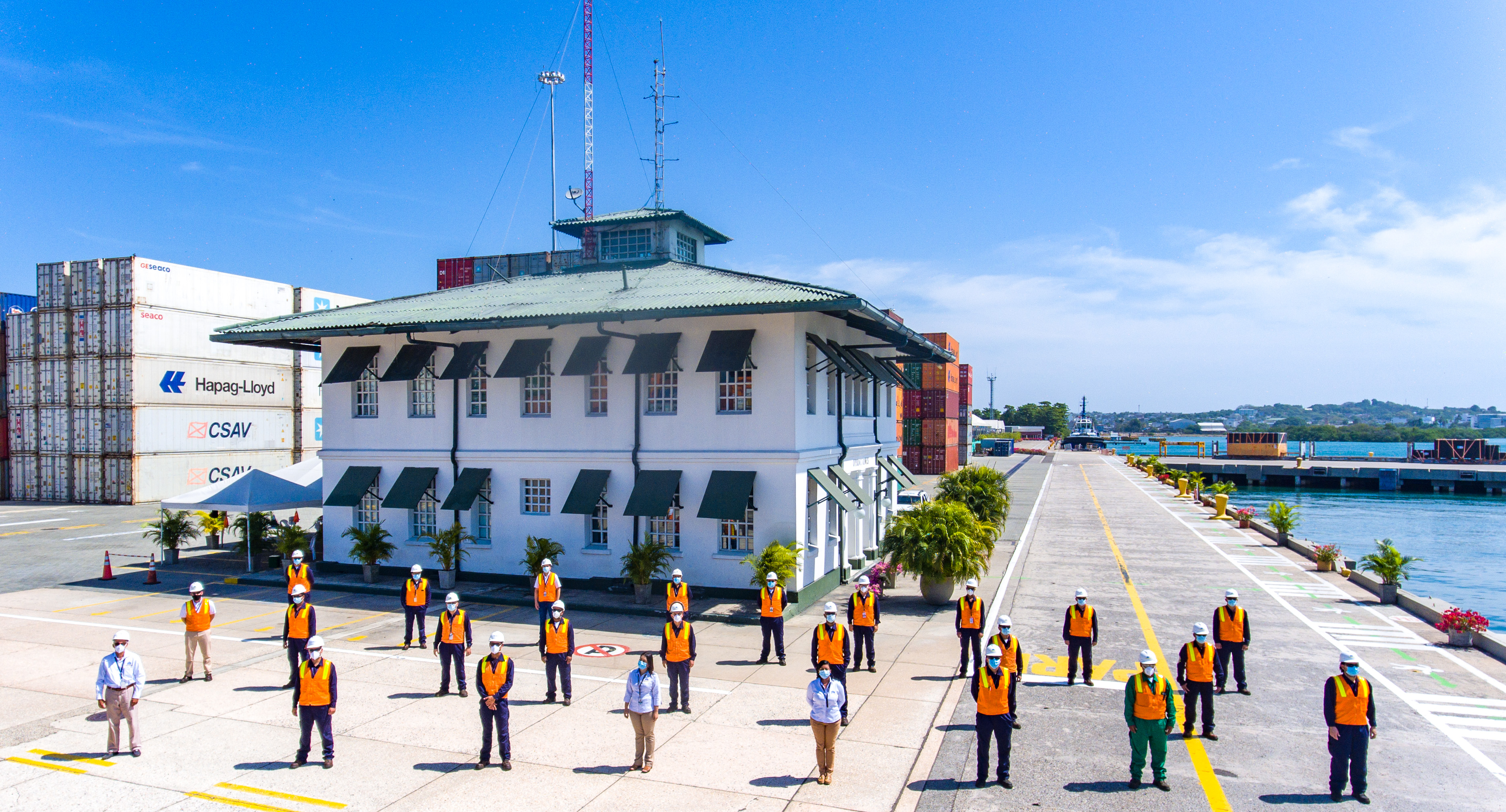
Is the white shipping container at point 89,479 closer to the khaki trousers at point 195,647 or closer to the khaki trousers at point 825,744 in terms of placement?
the khaki trousers at point 195,647

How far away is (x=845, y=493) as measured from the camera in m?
22.3

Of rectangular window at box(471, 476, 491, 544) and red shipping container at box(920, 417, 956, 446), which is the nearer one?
rectangular window at box(471, 476, 491, 544)

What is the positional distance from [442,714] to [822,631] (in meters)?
6.01

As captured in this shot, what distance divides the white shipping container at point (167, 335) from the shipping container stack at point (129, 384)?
0.19 ft

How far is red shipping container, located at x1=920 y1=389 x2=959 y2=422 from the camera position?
77375 millimetres

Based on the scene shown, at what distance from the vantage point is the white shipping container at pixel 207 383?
4522 centimetres

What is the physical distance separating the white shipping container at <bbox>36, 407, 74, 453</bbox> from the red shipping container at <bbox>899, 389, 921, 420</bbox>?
200ft

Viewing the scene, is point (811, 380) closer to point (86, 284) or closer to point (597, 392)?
point (597, 392)

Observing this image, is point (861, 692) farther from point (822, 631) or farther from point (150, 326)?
point (150, 326)

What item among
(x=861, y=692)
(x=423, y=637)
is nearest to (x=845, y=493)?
(x=861, y=692)

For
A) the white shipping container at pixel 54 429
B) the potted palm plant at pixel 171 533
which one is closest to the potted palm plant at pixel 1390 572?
the potted palm plant at pixel 171 533

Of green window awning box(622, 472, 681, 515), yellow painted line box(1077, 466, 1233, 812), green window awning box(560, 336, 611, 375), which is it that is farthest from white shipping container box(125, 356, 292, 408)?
yellow painted line box(1077, 466, 1233, 812)

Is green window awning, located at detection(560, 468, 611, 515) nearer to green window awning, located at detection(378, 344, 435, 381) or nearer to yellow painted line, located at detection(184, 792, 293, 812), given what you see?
green window awning, located at detection(378, 344, 435, 381)

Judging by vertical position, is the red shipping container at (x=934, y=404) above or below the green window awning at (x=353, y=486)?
above
